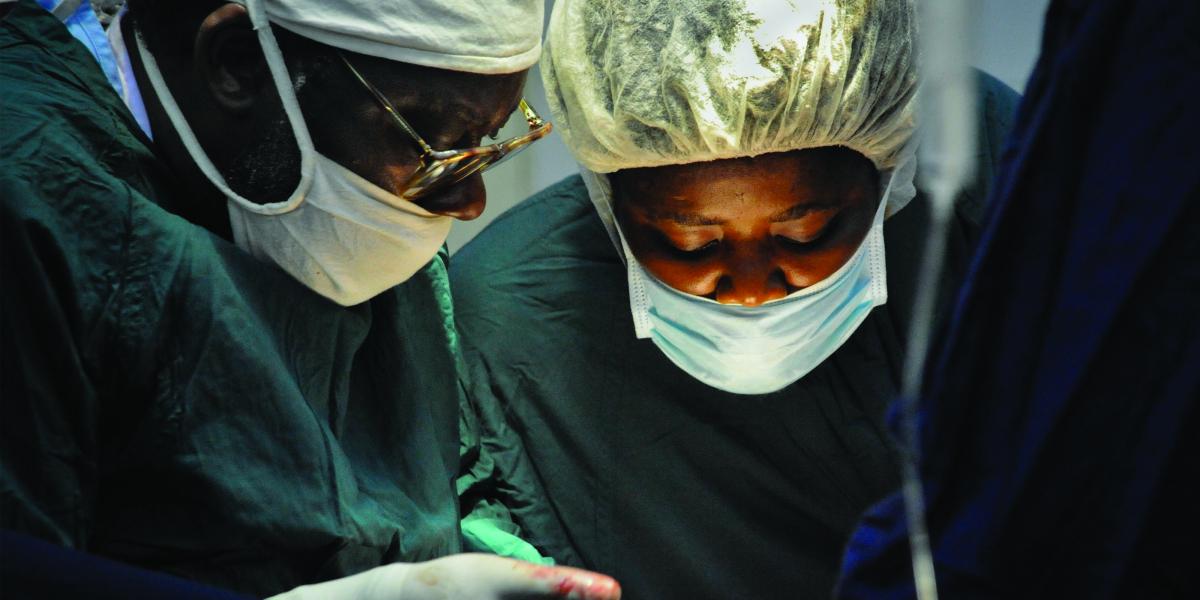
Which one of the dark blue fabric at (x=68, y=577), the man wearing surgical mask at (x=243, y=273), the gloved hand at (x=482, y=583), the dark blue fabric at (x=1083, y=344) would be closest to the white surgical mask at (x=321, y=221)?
the man wearing surgical mask at (x=243, y=273)

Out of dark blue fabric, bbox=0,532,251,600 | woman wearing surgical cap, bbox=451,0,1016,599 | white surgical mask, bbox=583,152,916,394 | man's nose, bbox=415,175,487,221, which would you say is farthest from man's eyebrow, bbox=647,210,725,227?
dark blue fabric, bbox=0,532,251,600

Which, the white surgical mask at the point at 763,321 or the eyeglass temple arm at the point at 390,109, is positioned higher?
the eyeglass temple arm at the point at 390,109

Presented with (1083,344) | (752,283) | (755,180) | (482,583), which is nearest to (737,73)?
(755,180)

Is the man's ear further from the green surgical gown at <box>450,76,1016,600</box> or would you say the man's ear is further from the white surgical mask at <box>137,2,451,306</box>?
the green surgical gown at <box>450,76,1016,600</box>

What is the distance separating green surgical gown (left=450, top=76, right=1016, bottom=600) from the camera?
2.11 meters

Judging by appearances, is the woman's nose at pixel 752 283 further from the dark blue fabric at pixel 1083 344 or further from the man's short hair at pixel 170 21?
the dark blue fabric at pixel 1083 344

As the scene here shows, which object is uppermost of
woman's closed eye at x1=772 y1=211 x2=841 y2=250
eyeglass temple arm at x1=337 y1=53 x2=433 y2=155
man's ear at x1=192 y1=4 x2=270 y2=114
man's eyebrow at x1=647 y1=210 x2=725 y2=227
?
man's ear at x1=192 y1=4 x2=270 y2=114

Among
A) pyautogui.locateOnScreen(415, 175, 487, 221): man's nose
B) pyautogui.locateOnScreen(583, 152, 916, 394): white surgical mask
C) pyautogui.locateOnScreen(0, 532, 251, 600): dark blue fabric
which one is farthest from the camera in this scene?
pyautogui.locateOnScreen(583, 152, 916, 394): white surgical mask

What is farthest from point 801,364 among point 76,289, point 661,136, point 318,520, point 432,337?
point 76,289

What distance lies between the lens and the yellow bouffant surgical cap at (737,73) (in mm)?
1760

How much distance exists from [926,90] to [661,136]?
3.51 feet

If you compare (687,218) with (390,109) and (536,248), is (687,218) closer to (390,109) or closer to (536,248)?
(536,248)

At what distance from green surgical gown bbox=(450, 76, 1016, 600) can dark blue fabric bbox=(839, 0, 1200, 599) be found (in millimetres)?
1337

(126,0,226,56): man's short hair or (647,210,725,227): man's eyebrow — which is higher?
(126,0,226,56): man's short hair
